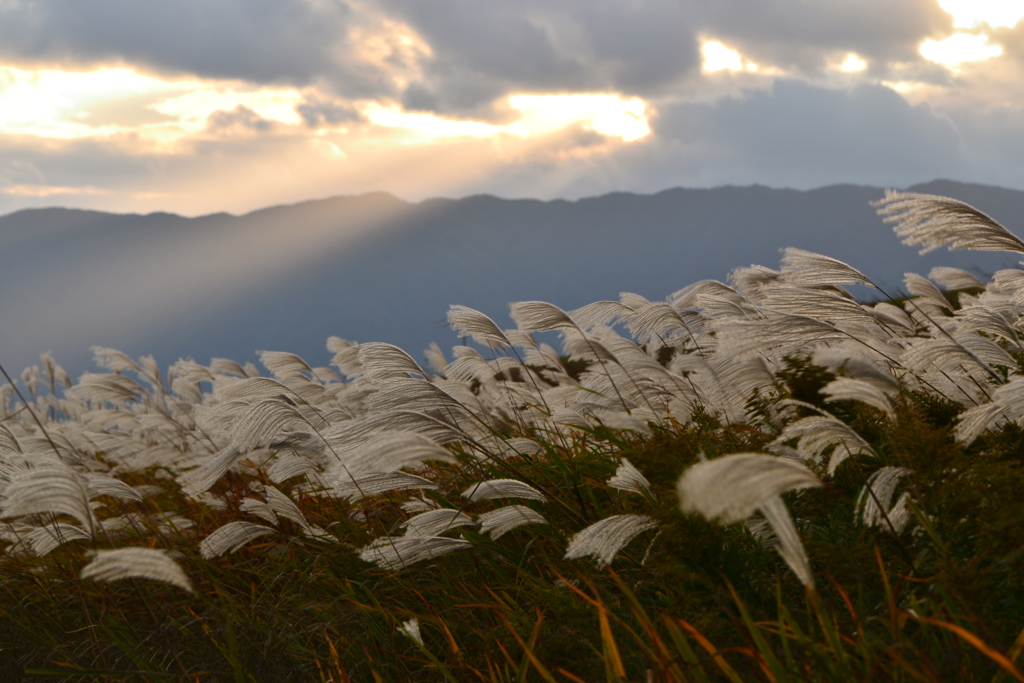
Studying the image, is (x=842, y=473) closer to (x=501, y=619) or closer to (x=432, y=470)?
(x=501, y=619)

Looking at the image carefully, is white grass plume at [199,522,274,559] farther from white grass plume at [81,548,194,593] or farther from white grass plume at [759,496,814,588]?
white grass plume at [759,496,814,588]

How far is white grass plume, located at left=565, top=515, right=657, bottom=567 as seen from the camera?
204 cm

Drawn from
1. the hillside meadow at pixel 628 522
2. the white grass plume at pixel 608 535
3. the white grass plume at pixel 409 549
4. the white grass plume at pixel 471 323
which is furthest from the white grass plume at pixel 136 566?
the white grass plume at pixel 471 323

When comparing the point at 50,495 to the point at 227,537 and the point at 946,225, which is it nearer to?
the point at 227,537

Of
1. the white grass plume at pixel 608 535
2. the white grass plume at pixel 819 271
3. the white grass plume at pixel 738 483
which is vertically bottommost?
the white grass plume at pixel 608 535

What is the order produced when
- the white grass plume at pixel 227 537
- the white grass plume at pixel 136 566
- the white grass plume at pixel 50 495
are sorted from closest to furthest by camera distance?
the white grass plume at pixel 136 566
the white grass plume at pixel 50 495
the white grass plume at pixel 227 537

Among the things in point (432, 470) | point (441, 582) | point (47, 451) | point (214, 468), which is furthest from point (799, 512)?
point (47, 451)

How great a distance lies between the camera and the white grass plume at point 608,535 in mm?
2045

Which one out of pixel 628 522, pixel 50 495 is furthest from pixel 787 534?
pixel 50 495

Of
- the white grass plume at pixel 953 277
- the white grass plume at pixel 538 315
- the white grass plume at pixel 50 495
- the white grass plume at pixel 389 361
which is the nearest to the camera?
the white grass plume at pixel 50 495

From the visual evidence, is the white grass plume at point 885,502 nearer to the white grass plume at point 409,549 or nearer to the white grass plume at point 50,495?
the white grass plume at point 409,549

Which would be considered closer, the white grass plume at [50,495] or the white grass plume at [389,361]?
the white grass plume at [50,495]

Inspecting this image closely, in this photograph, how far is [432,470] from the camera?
428 centimetres

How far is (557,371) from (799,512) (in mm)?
3426
